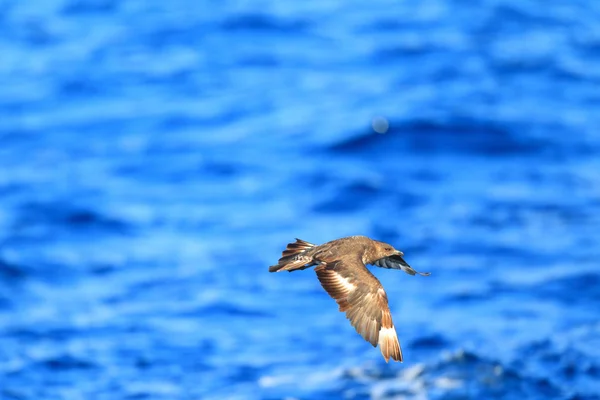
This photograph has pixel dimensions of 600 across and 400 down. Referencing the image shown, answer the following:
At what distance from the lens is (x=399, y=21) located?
3700cm

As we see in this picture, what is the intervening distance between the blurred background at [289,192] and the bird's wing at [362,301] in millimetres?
9439

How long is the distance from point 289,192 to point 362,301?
61.4 feet

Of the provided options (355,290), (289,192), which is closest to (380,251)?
(355,290)

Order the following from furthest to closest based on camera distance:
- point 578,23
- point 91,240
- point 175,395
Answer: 1. point 578,23
2. point 91,240
3. point 175,395

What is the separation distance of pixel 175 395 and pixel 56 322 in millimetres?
4099

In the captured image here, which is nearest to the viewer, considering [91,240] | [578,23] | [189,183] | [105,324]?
[105,324]

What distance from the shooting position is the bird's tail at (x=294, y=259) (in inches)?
351

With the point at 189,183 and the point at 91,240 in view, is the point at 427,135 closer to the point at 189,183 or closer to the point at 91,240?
the point at 189,183

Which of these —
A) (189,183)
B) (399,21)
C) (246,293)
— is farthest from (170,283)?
(399,21)

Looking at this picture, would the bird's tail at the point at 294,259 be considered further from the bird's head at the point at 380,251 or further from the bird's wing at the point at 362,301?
the bird's head at the point at 380,251

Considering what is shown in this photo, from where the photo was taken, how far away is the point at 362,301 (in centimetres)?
881

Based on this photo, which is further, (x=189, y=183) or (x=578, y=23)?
(x=578, y=23)

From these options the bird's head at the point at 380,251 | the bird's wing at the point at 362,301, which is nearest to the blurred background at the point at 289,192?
the bird's head at the point at 380,251

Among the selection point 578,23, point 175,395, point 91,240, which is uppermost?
point 578,23
